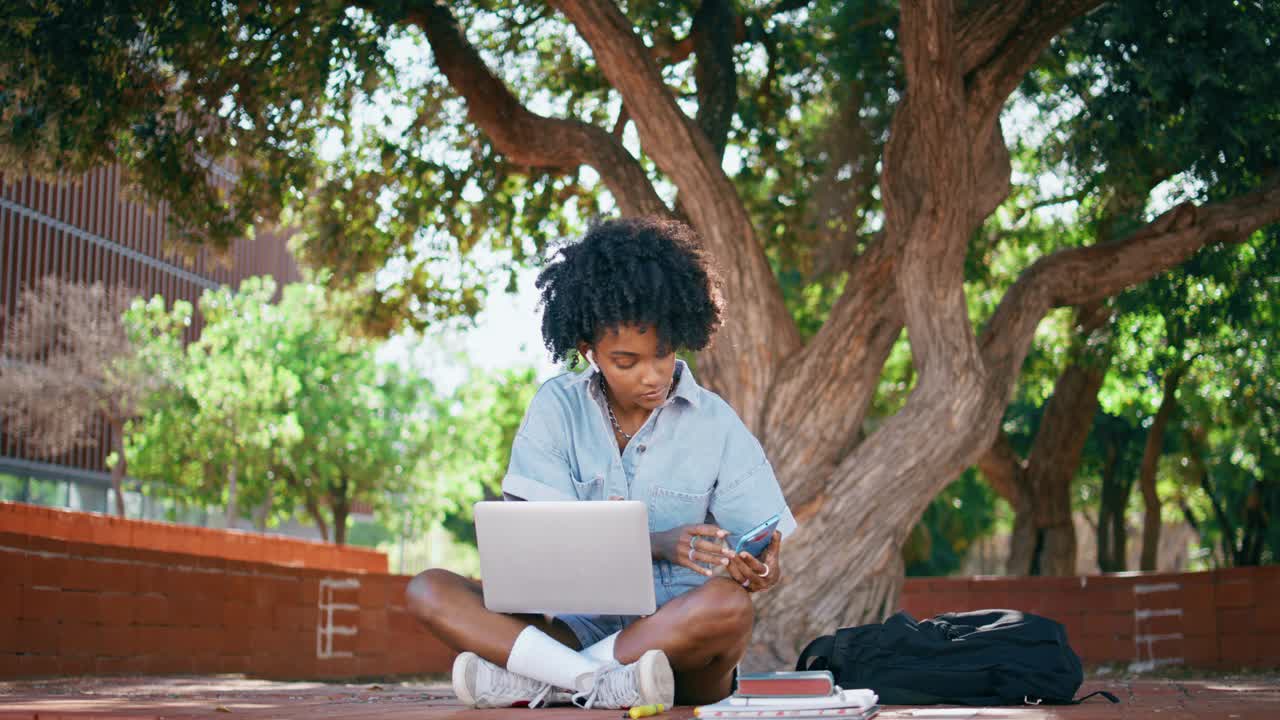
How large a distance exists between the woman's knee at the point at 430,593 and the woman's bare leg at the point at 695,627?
0.50 m

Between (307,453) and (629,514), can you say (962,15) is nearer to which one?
(629,514)

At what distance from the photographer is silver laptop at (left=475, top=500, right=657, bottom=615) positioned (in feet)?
10.8

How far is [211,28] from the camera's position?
8.41m

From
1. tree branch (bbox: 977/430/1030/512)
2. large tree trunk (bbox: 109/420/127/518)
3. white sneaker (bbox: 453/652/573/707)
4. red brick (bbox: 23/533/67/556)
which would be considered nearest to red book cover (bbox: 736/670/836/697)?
white sneaker (bbox: 453/652/573/707)

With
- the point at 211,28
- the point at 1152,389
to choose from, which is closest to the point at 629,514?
the point at 211,28

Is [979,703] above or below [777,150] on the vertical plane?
below

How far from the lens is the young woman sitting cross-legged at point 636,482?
11.3ft

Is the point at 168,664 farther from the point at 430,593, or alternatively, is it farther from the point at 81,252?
the point at 81,252

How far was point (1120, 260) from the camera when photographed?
358 inches

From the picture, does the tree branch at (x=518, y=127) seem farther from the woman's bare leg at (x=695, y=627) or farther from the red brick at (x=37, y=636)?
the woman's bare leg at (x=695, y=627)

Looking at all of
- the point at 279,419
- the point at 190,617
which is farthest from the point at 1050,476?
the point at 279,419

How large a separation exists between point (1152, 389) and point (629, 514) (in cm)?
1371

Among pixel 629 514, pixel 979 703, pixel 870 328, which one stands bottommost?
pixel 979 703

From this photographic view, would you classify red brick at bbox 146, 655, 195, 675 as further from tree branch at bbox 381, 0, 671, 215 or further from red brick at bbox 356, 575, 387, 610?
tree branch at bbox 381, 0, 671, 215
